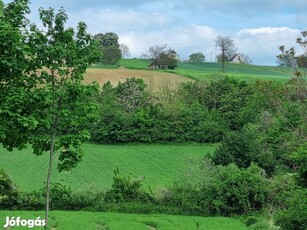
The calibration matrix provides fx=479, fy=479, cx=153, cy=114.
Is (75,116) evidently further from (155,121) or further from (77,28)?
(155,121)

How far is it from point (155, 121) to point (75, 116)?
52821 millimetres

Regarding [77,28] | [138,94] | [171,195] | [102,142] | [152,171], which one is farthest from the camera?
[138,94]

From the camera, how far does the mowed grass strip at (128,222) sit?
89.6 feet

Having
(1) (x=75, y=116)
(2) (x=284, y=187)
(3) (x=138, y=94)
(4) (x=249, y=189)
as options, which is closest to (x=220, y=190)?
(4) (x=249, y=189)

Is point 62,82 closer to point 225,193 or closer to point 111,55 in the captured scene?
Answer: point 225,193

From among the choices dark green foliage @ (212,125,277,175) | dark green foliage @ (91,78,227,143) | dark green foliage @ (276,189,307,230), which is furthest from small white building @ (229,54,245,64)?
dark green foliage @ (276,189,307,230)

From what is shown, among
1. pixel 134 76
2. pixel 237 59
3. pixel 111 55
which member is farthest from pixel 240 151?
pixel 237 59

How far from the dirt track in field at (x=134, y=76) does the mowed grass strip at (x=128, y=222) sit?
53.0 meters

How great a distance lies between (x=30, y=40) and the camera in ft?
55.2

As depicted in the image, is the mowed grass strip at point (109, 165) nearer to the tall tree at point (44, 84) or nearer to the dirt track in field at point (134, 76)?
the dirt track in field at point (134, 76)

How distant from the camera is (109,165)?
56844mm

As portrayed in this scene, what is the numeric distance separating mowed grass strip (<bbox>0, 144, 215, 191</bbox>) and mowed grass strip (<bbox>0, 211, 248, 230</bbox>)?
14.3 m

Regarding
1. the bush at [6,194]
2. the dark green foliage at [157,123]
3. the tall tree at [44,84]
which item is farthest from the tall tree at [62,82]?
the dark green foliage at [157,123]

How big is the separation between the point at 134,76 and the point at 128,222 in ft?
215
